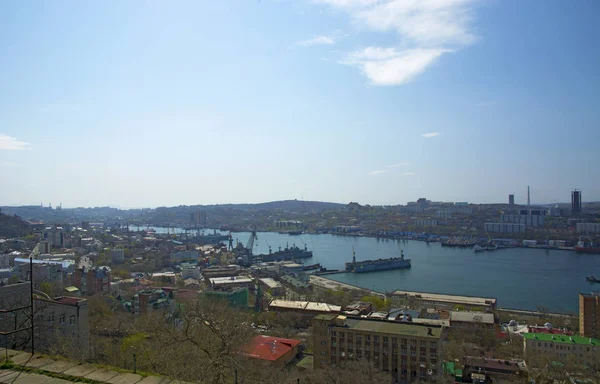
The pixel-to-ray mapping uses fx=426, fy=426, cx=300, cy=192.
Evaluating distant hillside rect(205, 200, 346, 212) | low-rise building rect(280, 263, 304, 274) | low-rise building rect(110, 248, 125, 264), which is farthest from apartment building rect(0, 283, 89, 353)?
distant hillside rect(205, 200, 346, 212)

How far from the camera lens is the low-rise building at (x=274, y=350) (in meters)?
3.60

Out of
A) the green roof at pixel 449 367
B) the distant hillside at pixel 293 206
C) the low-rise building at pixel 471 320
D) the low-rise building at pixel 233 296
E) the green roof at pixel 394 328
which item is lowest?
the low-rise building at pixel 471 320

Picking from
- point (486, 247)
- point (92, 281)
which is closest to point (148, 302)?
point (92, 281)

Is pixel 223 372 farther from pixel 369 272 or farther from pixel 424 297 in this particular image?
pixel 369 272

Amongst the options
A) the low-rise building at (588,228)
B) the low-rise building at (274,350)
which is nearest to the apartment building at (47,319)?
the low-rise building at (274,350)

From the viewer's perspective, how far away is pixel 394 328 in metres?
3.80

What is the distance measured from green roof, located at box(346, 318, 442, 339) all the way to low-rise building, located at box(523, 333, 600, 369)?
50.3 inches

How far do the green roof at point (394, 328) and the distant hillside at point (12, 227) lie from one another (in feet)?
49.7

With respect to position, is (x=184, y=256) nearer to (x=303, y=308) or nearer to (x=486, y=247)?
(x=303, y=308)

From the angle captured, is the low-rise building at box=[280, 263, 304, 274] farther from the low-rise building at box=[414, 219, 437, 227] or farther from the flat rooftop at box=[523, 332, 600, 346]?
the low-rise building at box=[414, 219, 437, 227]

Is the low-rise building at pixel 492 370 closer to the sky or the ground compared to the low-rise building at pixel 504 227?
closer to the ground

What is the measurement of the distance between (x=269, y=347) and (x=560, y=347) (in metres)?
3.08

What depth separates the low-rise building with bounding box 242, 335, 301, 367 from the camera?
360cm

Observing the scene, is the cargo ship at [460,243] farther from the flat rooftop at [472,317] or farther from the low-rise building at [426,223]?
the flat rooftop at [472,317]
